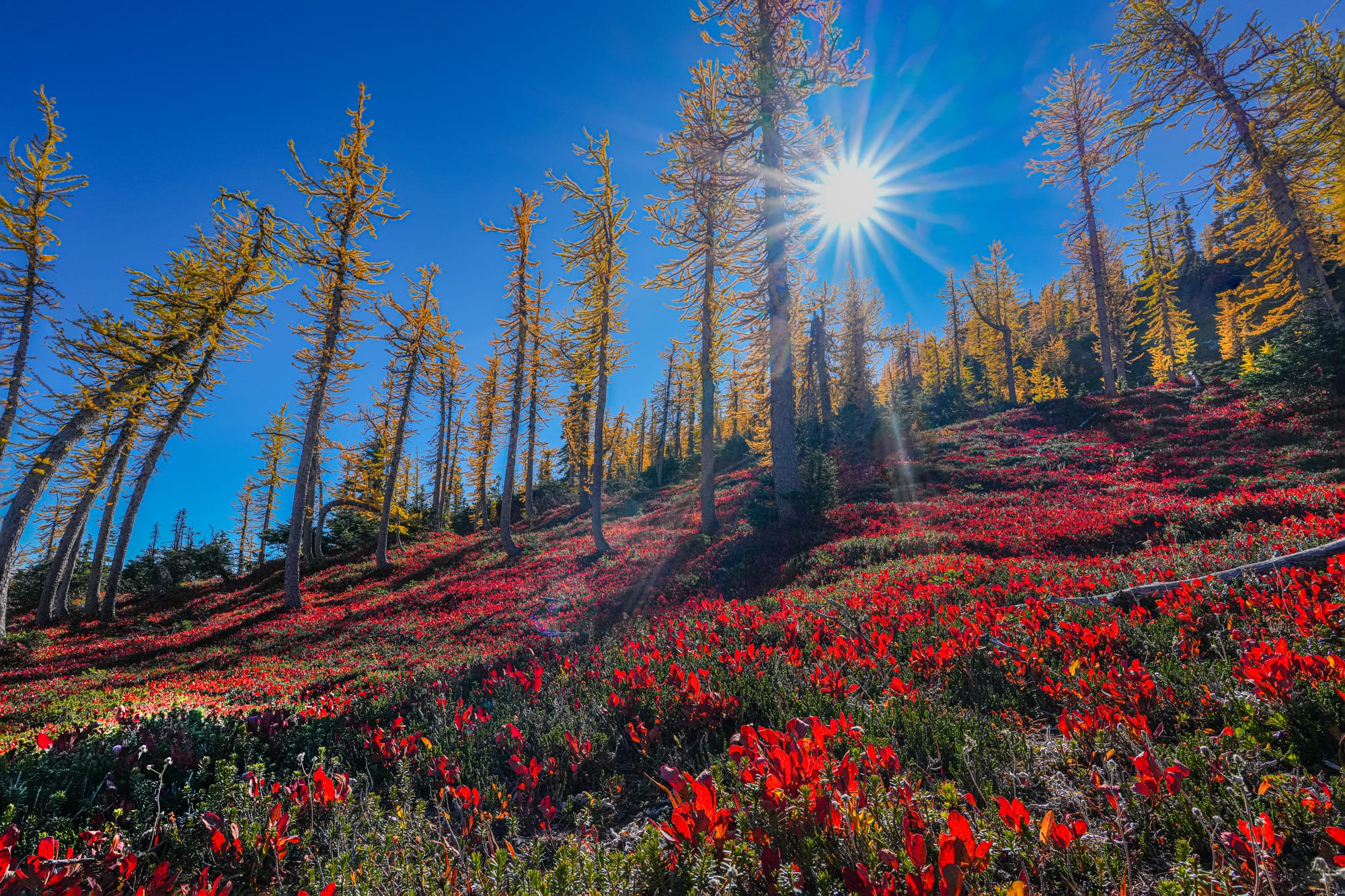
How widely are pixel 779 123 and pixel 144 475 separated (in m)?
22.3

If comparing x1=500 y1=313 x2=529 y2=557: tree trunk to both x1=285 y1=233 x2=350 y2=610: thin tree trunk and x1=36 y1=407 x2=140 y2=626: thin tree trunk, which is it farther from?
x1=36 y1=407 x2=140 y2=626: thin tree trunk

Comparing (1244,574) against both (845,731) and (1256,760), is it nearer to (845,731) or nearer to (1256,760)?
(1256,760)

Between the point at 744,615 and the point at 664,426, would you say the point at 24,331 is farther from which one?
the point at 664,426

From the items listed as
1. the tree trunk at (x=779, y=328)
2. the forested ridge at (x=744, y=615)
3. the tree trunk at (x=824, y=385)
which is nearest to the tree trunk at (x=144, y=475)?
Result: the forested ridge at (x=744, y=615)

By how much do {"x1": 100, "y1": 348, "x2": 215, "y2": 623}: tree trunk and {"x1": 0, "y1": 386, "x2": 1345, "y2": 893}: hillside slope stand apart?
8091 mm

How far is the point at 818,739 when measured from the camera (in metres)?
1.95

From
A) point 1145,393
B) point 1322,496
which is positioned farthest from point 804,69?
point 1145,393

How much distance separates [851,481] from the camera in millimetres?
15938

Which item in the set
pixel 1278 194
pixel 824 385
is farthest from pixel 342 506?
pixel 1278 194

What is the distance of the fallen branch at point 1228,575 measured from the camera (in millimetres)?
4102

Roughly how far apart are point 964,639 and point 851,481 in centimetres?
1263

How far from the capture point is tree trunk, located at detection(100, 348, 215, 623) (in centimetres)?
1420

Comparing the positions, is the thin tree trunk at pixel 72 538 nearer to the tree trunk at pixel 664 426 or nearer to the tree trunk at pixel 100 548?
the tree trunk at pixel 100 548

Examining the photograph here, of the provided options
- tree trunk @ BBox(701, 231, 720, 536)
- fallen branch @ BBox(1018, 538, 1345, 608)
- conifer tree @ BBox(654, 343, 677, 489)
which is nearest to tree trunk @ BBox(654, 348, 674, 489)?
conifer tree @ BBox(654, 343, 677, 489)
